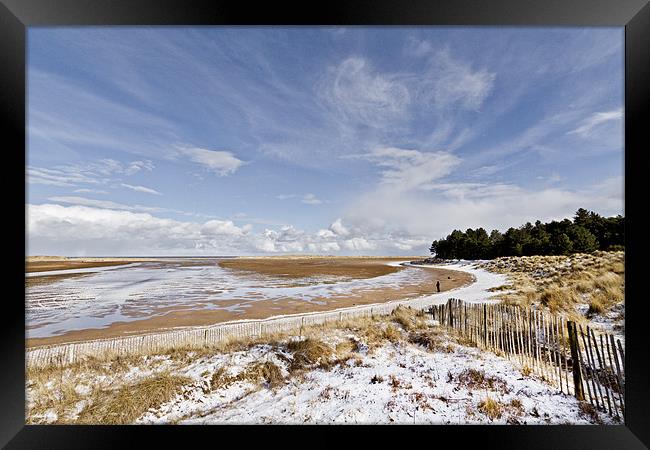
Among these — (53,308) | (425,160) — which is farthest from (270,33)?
(53,308)

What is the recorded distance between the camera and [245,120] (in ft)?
15.6

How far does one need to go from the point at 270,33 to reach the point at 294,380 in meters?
4.90

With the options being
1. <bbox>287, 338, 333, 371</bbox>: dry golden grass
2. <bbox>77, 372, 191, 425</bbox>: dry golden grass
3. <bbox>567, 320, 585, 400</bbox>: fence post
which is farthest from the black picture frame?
<bbox>287, 338, 333, 371</bbox>: dry golden grass

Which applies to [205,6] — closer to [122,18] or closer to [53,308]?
[122,18]

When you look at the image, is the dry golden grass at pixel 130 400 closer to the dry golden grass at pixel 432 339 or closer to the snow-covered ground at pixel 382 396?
the snow-covered ground at pixel 382 396

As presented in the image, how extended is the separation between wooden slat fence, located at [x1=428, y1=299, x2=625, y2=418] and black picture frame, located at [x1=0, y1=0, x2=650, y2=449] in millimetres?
476

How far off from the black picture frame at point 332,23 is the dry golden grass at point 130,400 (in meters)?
0.93

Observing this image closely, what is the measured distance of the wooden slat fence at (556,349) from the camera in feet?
6.52

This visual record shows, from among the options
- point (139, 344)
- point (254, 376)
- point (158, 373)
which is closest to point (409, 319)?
point (254, 376)

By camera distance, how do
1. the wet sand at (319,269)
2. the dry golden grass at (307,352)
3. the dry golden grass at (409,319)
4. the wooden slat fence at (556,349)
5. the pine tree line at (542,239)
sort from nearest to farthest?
the wooden slat fence at (556,349)
the dry golden grass at (307,352)
the dry golden grass at (409,319)
the pine tree line at (542,239)
the wet sand at (319,269)

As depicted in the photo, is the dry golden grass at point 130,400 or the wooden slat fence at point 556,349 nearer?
the wooden slat fence at point 556,349

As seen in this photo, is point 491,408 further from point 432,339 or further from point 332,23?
point 332,23

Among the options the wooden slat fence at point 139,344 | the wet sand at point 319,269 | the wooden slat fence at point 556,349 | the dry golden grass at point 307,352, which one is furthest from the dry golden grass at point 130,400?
the wet sand at point 319,269

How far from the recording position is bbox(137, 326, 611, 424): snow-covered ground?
6.69ft
